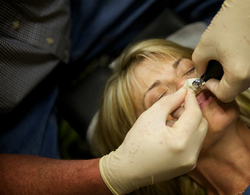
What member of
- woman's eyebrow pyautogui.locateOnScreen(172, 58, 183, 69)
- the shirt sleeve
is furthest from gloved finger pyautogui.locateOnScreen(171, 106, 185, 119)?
the shirt sleeve

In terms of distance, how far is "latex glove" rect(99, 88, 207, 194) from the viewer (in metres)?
0.83

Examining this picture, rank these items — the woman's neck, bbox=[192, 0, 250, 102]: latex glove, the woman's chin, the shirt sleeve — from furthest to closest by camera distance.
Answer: the shirt sleeve → the woman's neck → the woman's chin → bbox=[192, 0, 250, 102]: latex glove

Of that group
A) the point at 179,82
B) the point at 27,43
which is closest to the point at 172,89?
the point at 179,82

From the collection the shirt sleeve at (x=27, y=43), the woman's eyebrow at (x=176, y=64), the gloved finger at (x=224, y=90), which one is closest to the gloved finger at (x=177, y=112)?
the gloved finger at (x=224, y=90)

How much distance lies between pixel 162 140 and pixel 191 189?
2.29 feet

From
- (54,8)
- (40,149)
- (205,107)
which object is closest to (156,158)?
(205,107)

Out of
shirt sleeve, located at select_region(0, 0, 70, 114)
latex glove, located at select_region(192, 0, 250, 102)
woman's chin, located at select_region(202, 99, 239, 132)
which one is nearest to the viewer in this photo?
latex glove, located at select_region(192, 0, 250, 102)

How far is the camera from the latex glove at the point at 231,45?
2.71 ft

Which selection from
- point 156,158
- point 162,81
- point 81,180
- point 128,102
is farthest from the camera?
point 128,102

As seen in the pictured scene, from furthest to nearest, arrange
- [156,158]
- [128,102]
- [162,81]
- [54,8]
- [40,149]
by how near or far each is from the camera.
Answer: [40,149] < [54,8] < [128,102] < [162,81] < [156,158]

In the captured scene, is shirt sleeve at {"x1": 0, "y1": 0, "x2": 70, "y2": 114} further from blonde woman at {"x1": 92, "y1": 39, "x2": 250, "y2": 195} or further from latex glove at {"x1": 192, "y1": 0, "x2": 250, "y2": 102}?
latex glove at {"x1": 192, "y1": 0, "x2": 250, "y2": 102}

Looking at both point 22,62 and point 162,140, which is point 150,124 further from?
point 22,62

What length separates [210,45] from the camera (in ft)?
3.03

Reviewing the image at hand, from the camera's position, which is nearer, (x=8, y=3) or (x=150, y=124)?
(x=150, y=124)
